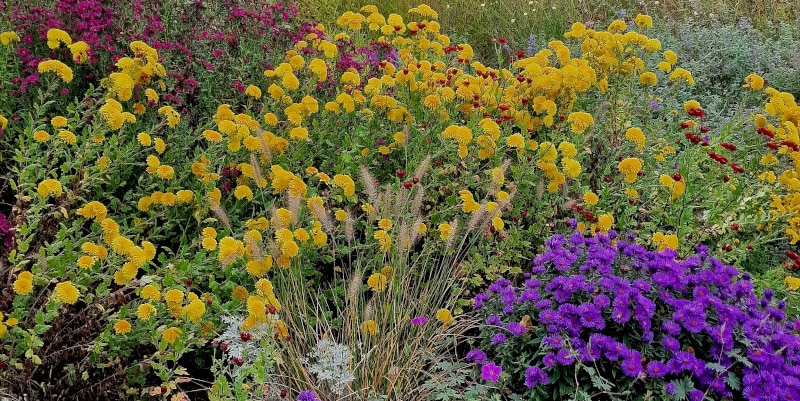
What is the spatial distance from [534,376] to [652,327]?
1.61ft

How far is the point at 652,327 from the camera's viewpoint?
8.81 ft

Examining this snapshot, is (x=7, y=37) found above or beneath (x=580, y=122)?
above

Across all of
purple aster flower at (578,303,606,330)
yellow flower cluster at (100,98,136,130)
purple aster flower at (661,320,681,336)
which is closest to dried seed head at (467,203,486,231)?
purple aster flower at (578,303,606,330)

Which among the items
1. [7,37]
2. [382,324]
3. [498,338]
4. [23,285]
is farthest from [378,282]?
[7,37]

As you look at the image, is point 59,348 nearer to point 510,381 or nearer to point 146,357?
point 146,357

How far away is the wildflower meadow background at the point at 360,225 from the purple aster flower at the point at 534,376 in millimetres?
15

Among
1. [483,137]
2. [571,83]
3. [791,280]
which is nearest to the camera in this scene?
[791,280]

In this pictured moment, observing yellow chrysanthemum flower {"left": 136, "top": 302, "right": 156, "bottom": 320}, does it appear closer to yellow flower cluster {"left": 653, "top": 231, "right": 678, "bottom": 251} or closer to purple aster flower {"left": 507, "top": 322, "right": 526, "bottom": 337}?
purple aster flower {"left": 507, "top": 322, "right": 526, "bottom": 337}

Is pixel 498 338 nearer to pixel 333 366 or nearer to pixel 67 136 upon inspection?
pixel 333 366

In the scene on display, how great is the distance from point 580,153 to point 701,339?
4.66 ft

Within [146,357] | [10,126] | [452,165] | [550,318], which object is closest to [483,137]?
[452,165]

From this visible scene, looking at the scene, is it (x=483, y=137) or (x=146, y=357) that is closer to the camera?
(x=146, y=357)

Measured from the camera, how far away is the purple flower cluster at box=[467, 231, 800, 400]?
2.52 meters

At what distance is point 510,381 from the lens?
272 centimetres
